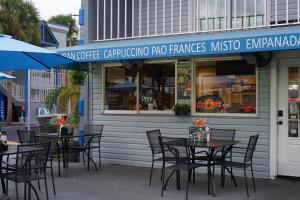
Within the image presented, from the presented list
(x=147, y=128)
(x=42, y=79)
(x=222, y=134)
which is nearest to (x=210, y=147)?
(x=222, y=134)

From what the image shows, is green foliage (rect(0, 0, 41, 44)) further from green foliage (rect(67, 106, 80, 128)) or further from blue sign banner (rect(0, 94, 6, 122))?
green foliage (rect(67, 106, 80, 128))

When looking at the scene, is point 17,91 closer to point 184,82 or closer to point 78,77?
point 78,77

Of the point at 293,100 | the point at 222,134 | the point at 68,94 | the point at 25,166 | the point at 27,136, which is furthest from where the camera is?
the point at 68,94

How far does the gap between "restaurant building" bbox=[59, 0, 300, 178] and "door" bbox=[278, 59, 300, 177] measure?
0.02 metres

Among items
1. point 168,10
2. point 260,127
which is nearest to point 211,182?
point 260,127

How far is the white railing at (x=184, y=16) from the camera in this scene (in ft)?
30.1

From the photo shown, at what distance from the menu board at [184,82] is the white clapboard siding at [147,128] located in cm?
51

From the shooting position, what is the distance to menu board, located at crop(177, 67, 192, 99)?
9781 millimetres

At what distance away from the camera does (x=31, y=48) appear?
6.65m

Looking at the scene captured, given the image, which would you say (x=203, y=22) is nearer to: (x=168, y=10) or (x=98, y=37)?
(x=168, y=10)

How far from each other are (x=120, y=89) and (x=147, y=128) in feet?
4.09

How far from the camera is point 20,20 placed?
81.1 ft

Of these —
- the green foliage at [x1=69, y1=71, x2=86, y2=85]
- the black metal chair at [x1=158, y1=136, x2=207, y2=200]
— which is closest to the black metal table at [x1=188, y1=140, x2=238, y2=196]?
the black metal chair at [x1=158, y1=136, x2=207, y2=200]

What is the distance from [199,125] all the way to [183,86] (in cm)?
202
